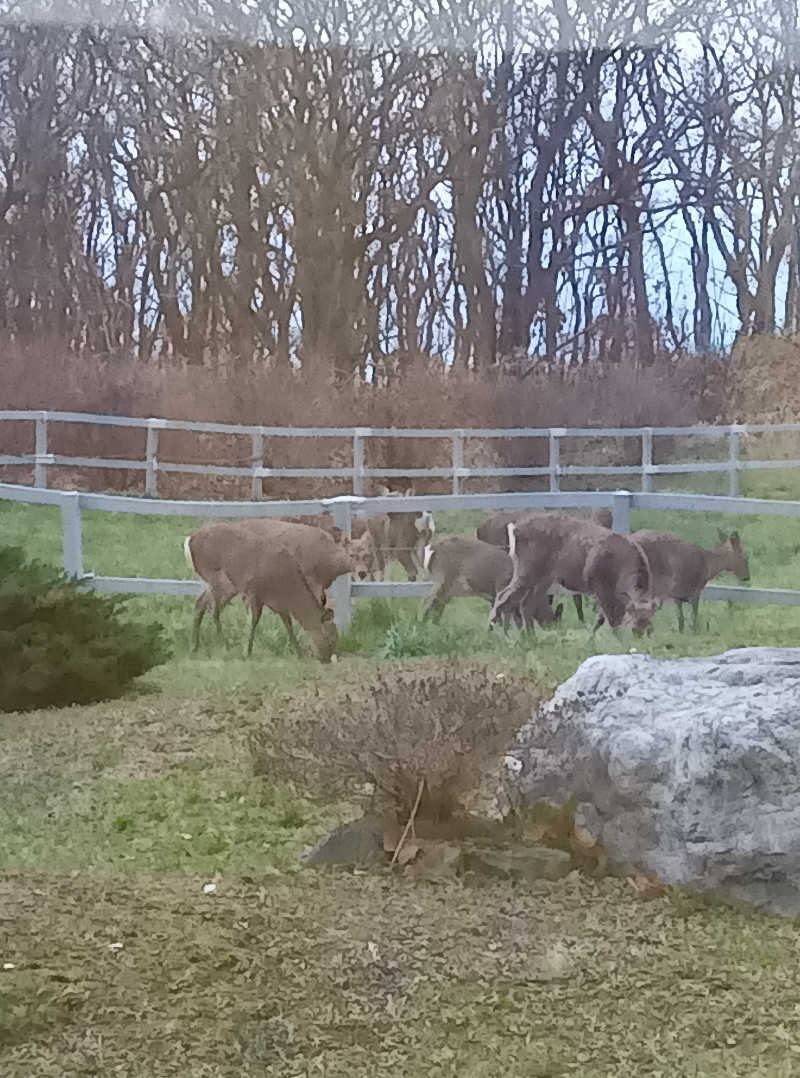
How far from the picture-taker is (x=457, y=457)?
348cm

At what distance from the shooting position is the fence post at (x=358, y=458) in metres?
3.47

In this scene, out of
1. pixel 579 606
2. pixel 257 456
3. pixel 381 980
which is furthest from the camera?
pixel 579 606

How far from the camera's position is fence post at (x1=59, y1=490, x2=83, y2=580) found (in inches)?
137

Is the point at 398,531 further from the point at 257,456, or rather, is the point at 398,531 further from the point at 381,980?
the point at 381,980

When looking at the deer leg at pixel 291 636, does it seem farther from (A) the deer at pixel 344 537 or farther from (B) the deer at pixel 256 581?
(A) the deer at pixel 344 537

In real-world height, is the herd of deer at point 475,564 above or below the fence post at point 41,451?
below

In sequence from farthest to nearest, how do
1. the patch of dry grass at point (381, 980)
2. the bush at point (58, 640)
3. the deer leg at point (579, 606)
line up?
the deer leg at point (579, 606), the bush at point (58, 640), the patch of dry grass at point (381, 980)

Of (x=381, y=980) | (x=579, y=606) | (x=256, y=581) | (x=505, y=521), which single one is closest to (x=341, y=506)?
(x=256, y=581)

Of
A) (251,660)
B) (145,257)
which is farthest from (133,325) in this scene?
(251,660)

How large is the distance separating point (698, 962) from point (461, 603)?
121cm

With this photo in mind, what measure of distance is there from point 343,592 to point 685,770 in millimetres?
1119

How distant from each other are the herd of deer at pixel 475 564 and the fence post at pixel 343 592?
16mm

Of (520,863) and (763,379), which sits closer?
(520,863)

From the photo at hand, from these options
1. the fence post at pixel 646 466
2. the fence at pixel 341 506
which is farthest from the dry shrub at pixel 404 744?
the fence post at pixel 646 466
